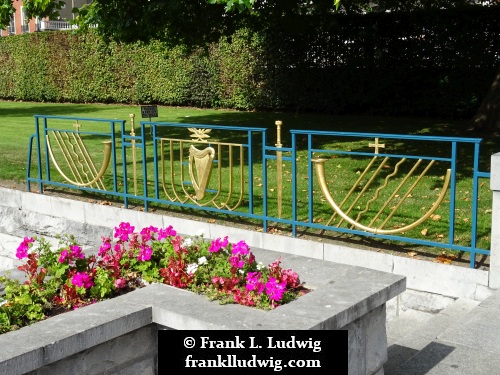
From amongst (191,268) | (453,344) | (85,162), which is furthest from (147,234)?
(85,162)

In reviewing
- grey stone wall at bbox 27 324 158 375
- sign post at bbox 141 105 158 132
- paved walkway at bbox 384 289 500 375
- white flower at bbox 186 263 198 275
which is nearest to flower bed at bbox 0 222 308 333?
white flower at bbox 186 263 198 275

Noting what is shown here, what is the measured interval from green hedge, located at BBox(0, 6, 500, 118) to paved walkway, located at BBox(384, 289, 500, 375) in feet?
31.5

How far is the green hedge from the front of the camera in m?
15.8

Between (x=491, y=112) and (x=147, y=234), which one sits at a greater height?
(x=491, y=112)

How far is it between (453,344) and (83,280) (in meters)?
2.27

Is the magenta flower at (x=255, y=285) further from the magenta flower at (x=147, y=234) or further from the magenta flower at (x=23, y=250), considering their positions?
the magenta flower at (x=23, y=250)

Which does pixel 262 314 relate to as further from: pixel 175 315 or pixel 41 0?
pixel 41 0

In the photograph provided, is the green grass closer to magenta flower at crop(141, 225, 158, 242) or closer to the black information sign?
the black information sign

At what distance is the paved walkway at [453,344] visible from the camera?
425 cm

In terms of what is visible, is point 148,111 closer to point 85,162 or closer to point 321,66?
point 85,162

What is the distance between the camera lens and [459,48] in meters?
15.9

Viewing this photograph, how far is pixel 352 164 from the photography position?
1074 cm

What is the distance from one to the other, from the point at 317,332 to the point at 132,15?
9.47 meters

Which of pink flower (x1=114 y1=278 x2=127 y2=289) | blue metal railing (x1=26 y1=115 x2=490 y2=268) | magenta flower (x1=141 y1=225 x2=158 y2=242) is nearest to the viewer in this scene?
pink flower (x1=114 y1=278 x2=127 y2=289)
